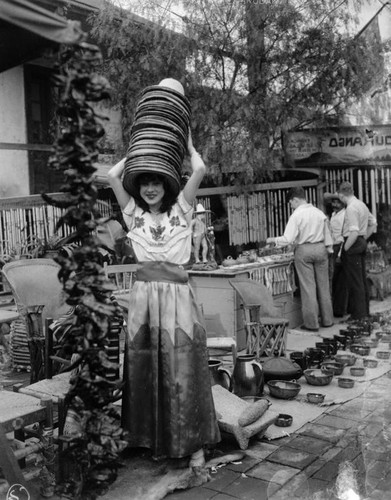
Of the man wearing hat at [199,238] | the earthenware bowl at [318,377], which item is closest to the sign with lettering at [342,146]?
the man wearing hat at [199,238]

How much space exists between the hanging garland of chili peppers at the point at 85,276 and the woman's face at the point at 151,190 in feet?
4.66

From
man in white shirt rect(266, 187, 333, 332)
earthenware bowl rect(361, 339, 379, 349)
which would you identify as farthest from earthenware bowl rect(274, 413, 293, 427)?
man in white shirt rect(266, 187, 333, 332)

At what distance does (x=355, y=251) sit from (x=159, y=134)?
6.01 meters

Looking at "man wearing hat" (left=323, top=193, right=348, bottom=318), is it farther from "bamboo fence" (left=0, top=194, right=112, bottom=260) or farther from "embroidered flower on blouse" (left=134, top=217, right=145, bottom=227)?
"embroidered flower on blouse" (left=134, top=217, right=145, bottom=227)

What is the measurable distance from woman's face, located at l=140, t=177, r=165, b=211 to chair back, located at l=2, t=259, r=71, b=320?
9.15 feet

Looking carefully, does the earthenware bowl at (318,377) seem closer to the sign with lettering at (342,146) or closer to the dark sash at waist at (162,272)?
the dark sash at waist at (162,272)

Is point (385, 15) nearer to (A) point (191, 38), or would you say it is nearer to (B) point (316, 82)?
(B) point (316, 82)

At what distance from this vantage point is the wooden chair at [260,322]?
23.9 feet

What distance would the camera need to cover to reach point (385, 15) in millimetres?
10383

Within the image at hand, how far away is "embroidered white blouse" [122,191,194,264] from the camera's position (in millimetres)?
4406

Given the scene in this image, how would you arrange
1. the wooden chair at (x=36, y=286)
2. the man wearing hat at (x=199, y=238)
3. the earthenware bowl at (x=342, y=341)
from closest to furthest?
the wooden chair at (x=36, y=286)
the earthenware bowl at (x=342, y=341)
the man wearing hat at (x=199, y=238)

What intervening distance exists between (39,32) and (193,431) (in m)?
2.76

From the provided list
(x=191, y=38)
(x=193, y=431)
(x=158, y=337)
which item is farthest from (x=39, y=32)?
(x=191, y=38)

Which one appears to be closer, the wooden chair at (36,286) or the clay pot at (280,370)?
the clay pot at (280,370)
